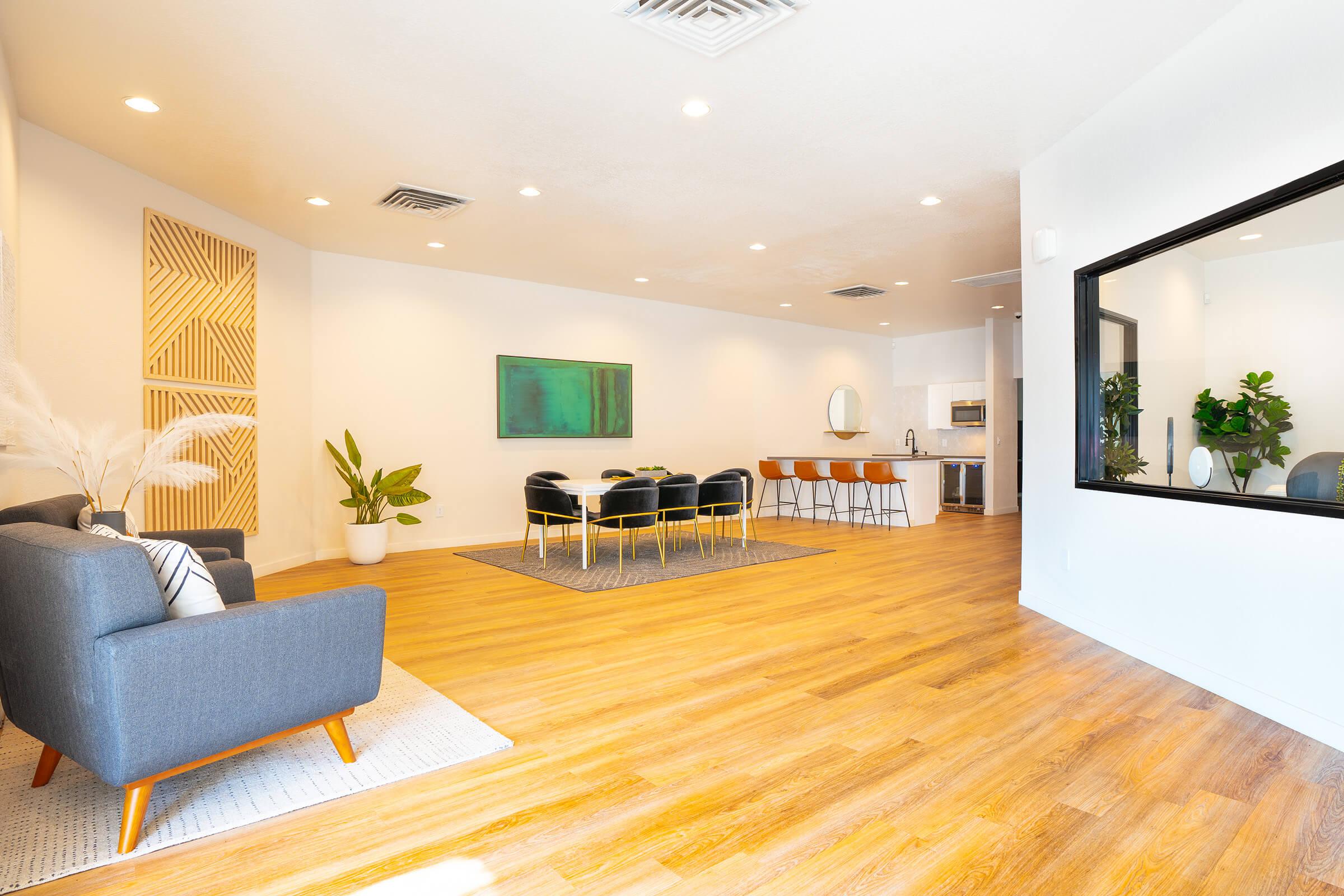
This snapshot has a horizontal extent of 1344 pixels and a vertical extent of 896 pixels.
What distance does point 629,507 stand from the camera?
19.5ft

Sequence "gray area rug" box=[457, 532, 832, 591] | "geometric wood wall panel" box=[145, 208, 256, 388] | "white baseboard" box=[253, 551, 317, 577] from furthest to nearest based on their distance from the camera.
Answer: "white baseboard" box=[253, 551, 317, 577]
"gray area rug" box=[457, 532, 832, 591]
"geometric wood wall panel" box=[145, 208, 256, 388]

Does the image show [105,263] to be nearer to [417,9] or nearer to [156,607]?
[417,9]

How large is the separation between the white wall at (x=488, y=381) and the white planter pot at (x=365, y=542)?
1.56 feet

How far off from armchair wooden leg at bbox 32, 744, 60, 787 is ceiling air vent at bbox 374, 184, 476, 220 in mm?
3749

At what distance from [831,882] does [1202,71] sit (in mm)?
3545

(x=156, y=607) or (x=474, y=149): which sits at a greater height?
(x=474, y=149)

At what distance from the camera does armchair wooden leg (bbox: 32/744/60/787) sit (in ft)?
7.38

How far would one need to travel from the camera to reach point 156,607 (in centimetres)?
199

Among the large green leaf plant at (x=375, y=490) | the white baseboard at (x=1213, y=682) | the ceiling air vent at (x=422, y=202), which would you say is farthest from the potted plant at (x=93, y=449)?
the white baseboard at (x=1213, y=682)

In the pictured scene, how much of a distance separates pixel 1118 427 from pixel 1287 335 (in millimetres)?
1098

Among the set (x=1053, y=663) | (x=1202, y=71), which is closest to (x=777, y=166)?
(x=1202, y=71)

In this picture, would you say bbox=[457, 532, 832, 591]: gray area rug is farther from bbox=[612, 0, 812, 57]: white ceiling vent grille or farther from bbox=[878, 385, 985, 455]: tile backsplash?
bbox=[878, 385, 985, 455]: tile backsplash

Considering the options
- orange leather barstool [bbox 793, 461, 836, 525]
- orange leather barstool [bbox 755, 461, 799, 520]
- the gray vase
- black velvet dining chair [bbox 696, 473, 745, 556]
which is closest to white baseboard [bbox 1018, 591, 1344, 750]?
black velvet dining chair [bbox 696, 473, 745, 556]

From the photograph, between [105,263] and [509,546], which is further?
[509,546]
